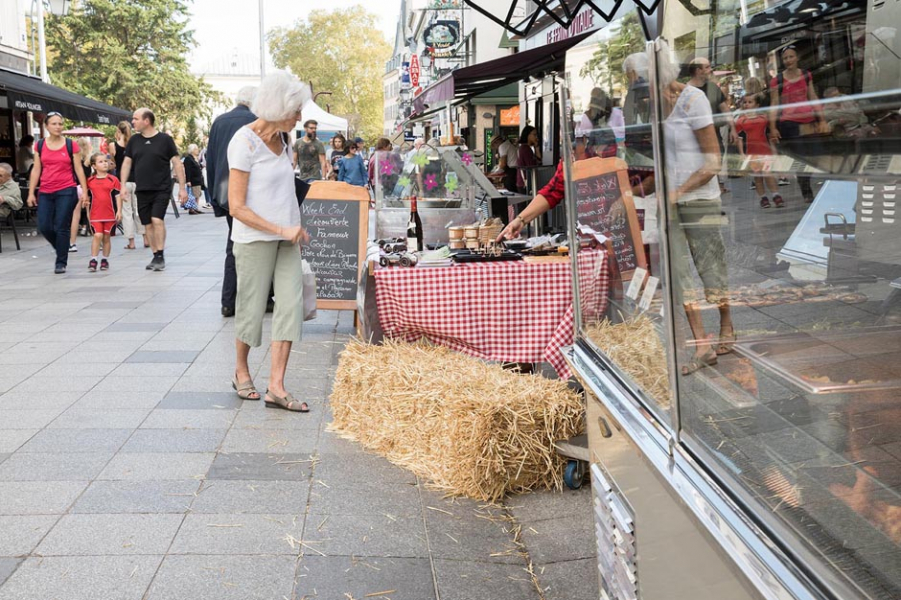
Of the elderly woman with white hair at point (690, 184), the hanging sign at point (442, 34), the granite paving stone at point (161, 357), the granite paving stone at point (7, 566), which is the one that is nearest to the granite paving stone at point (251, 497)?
the granite paving stone at point (7, 566)

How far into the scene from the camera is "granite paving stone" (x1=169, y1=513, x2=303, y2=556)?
362 cm

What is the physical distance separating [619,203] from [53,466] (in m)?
3.20

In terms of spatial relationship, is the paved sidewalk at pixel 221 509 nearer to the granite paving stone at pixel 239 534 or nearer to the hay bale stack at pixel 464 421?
the granite paving stone at pixel 239 534

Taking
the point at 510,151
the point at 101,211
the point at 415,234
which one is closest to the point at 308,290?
the point at 415,234

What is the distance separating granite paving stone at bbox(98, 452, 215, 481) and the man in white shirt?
12.8 m

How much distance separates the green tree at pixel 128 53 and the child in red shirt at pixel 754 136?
131 ft

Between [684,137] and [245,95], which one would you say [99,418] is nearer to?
[245,95]

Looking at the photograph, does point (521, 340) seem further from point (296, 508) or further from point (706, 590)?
point (706, 590)

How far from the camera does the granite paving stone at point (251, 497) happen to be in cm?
403

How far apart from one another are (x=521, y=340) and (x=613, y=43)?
308 cm

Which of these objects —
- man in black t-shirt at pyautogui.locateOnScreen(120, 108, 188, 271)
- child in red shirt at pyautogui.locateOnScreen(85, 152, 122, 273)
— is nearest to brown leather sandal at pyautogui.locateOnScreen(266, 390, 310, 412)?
man in black t-shirt at pyautogui.locateOnScreen(120, 108, 188, 271)

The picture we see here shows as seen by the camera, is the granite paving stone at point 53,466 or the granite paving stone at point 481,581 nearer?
the granite paving stone at point 481,581

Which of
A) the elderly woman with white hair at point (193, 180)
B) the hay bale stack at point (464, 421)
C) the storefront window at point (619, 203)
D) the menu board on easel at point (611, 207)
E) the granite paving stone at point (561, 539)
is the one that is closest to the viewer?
the storefront window at point (619, 203)

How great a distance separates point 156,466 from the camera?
14.9 ft
